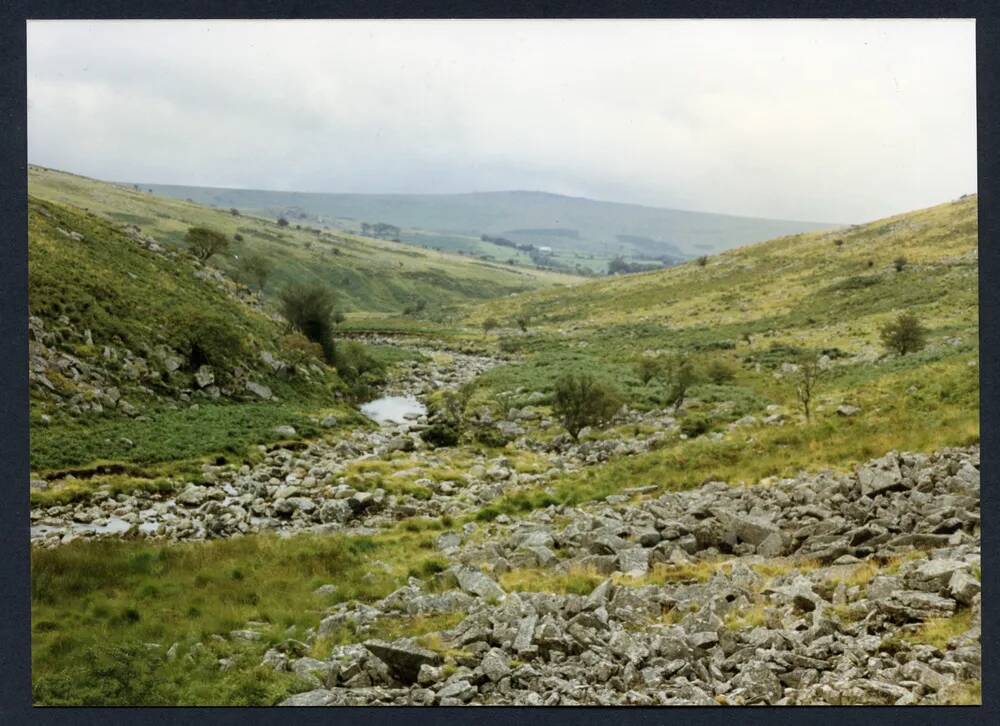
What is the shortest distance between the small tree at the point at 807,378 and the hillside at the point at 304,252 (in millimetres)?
11486

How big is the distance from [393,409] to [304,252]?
776 centimetres

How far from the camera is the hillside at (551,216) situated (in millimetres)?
18562

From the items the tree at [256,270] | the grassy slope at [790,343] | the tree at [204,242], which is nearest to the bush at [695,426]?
the grassy slope at [790,343]

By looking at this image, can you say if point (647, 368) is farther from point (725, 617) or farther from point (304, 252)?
point (304, 252)

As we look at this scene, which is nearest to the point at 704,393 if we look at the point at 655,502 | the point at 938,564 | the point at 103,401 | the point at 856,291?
the point at 856,291

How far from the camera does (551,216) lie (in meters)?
21.8

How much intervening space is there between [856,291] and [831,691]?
46.0ft

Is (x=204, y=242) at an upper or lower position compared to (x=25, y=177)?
lower

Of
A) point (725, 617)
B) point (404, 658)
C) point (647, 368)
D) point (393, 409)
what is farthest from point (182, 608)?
point (647, 368)

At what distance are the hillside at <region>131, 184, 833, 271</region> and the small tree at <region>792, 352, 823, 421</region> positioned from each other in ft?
10.9

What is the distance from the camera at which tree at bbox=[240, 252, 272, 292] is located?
21.1m

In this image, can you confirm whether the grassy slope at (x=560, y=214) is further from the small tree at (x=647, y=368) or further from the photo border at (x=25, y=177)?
the photo border at (x=25, y=177)

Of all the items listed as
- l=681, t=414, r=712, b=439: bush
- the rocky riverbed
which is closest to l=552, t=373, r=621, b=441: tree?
l=681, t=414, r=712, b=439: bush

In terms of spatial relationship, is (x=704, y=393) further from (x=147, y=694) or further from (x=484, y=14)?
(x=147, y=694)
